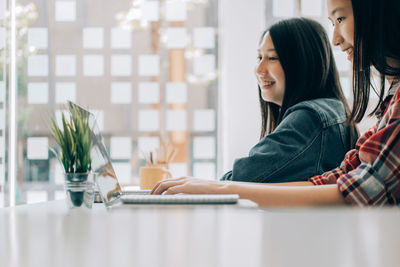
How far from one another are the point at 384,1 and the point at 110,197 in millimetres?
790

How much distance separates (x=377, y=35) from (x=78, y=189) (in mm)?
786

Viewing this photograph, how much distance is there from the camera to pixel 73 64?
2742 millimetres

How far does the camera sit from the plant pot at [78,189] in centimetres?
84

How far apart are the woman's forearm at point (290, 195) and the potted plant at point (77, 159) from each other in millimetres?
303

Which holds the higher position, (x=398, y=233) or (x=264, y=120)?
(x=264, y=120)

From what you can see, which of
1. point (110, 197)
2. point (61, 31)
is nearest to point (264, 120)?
point (110, 197)

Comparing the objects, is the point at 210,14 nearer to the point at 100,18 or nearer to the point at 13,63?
the point at 100,18

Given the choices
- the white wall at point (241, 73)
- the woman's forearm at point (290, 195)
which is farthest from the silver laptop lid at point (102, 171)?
the white wall at point (241, 73)

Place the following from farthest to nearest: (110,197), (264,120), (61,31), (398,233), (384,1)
→ (61,31) → (264,120) → (384,1) → (110,197) → (398,233)

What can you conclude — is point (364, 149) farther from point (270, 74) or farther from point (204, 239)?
point (270, 74)

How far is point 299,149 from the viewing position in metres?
1.32

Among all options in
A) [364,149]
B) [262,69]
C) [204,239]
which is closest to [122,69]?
[262,69]

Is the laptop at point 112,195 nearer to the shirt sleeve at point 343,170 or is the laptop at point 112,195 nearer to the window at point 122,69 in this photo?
the shirt sleeve at point 343,170

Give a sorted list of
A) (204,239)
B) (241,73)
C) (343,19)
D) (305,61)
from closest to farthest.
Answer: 1. (204,239)
2. (343,19)
3. (305,61)
4. (241,73)
